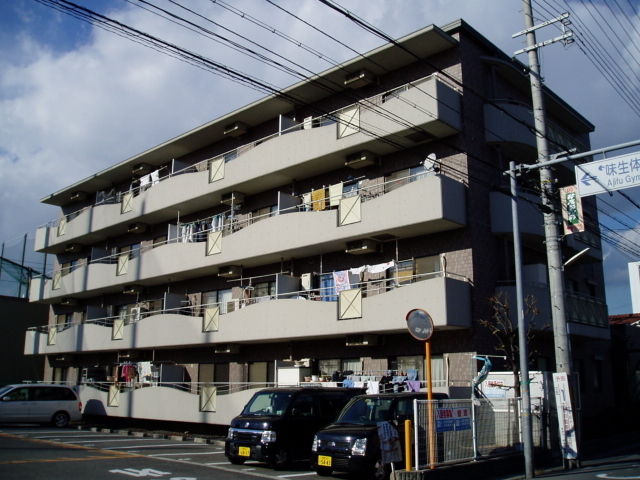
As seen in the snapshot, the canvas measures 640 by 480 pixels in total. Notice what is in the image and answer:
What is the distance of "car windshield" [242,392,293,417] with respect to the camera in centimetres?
1475

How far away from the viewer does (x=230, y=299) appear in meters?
25.7

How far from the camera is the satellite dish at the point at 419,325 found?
460 inches

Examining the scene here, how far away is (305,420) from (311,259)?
9.06m

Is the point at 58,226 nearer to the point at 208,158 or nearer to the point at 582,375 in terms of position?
the point at 208,158

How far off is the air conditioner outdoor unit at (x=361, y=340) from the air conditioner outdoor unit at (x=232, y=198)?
855 centimetres

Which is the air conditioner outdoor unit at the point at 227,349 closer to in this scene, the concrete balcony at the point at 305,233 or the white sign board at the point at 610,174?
the concrete balcony at the point at 305,233

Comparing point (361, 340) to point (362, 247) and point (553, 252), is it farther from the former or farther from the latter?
point (553, 252)

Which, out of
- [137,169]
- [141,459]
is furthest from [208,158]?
[141,459]

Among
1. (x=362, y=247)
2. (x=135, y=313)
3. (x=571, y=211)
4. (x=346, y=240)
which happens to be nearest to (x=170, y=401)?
(x=135, y=313)

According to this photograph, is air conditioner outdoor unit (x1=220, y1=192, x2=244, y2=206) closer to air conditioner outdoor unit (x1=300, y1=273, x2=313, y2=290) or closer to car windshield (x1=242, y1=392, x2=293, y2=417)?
air conditioner outdoor unit (x1=300, y1=273, x2=313, y2=290)

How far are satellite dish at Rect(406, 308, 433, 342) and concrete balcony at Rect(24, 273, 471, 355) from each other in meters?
5.63

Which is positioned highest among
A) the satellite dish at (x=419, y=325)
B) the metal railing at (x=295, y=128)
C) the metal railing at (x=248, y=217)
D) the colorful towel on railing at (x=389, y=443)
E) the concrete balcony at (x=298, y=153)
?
the metal railing at (x=295, y=128)

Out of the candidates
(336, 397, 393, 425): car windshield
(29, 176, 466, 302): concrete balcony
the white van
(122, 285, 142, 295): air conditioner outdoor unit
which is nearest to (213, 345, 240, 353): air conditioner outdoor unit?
(29, 176, 466, 302): concrete balcony

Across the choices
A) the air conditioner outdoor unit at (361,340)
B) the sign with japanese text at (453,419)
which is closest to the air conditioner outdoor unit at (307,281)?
the air conditioner outdoor unit at (361,340)
